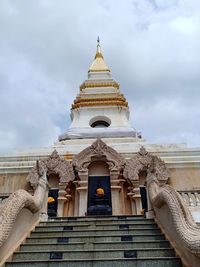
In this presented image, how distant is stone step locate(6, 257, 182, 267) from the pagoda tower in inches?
415

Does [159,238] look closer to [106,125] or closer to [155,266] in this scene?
[155,266]

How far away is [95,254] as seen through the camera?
564 cm

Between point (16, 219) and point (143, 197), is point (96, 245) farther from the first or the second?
point (143, 197)

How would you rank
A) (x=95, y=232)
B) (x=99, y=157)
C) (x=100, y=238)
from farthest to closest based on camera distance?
(x=99, y=157), (x=95, y=232), (x=100, y=238)

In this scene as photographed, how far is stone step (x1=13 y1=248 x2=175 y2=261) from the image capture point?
554 cm

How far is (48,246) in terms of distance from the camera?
6.00m

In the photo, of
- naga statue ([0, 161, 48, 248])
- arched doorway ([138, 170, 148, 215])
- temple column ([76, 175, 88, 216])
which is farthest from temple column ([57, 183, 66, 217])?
naga statue ([0, 161, 48, 248])

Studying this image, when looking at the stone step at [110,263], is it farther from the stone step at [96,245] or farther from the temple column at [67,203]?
the temple column at [67,203]

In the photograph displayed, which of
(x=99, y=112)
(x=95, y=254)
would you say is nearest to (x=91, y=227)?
(x=95, y=254)

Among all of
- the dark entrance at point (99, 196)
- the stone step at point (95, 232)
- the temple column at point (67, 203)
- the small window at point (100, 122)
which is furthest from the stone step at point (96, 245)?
the small window at point (100, 122)

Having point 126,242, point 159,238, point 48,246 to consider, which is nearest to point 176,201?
point 159,238

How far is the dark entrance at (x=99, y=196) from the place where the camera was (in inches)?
412

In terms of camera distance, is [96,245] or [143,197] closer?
[96,245]

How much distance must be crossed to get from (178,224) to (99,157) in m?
7.21
